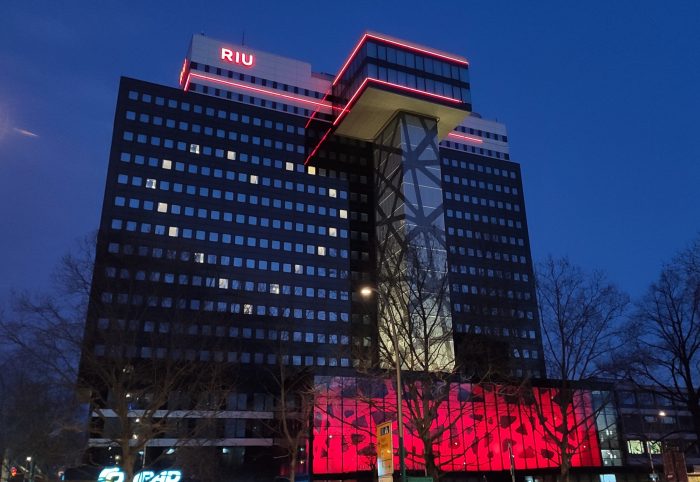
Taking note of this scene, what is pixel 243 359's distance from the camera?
350 feet

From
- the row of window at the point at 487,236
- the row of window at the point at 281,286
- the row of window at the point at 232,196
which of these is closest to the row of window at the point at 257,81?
the row of window at the point at 232,196

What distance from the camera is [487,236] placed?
145 m

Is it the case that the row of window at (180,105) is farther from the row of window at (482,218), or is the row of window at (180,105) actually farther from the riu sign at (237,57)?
the row of window at (482,218)

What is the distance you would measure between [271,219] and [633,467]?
76492 mm

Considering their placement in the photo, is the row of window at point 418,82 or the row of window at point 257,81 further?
the row of window at point 257,81

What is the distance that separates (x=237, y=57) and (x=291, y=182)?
30145 millimetres

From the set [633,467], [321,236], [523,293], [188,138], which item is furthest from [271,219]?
[633,467]

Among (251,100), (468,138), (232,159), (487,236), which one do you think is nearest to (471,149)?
(468,138)

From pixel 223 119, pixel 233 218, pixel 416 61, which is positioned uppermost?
pixel 416 61

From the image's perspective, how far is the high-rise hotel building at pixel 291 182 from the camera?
109 m

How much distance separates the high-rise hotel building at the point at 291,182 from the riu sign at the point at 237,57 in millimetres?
438

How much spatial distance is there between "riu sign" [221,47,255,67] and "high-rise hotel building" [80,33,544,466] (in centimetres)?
44

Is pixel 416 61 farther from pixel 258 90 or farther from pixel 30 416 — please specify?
pixel 30 416

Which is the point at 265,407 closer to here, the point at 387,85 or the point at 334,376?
the point at 334,376
